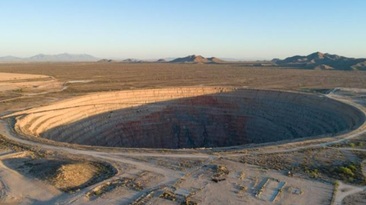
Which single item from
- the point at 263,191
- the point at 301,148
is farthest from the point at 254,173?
the point at 301,148

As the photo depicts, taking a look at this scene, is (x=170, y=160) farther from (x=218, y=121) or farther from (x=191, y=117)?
(x=191, y=117)

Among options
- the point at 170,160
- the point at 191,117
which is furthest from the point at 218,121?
the point at 170,160

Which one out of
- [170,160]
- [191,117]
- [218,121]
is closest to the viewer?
[170,160]

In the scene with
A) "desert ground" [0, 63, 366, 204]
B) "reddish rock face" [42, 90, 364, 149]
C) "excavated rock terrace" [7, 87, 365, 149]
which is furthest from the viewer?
"reddish rock face" [42, 90, 364, 149]

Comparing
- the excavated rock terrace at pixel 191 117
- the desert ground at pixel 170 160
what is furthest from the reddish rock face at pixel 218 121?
the desert ground at pixel 170 160

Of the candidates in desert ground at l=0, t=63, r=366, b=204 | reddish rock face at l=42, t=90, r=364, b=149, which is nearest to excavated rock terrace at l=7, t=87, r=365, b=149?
reddish rock face at l=42, t=90, r=364, b=149

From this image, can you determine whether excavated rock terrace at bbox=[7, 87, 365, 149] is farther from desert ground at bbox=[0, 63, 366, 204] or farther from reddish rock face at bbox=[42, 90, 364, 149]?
desert ground at bbox=[0, 63, 366, 204]

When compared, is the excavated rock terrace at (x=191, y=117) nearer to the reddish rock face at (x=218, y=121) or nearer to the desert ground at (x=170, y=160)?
the reddish rock face at (x=218, y=121)
